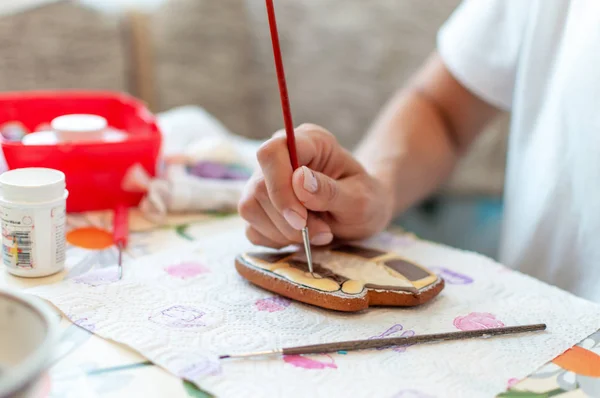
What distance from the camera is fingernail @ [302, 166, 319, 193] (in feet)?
2.12

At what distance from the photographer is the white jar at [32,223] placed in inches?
25.0

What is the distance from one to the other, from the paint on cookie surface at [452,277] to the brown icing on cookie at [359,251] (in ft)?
0.26

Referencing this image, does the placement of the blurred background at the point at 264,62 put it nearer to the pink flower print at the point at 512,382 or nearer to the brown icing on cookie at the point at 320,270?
the brown icing on cookie at the point at 320,270

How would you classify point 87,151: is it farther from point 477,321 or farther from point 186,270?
point 477,321

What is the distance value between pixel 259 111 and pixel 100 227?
1.01 m

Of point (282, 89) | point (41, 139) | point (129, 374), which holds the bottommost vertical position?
point (129, 374)

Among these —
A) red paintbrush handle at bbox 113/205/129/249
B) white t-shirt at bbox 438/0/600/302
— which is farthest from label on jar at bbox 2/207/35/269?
white t-shirt at bbox 438/0/600/302

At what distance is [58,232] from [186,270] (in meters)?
0.14

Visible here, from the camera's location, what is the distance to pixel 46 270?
2.16 ft

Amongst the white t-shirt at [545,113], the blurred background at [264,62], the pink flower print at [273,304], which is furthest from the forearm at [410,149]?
the blurred background at [264,62]

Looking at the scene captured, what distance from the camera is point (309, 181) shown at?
2.13ft

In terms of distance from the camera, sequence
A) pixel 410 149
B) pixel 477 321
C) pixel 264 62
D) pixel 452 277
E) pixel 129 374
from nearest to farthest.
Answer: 1. pixel 129 374
2. pixel 477 321
3. pixel 452 277
4. pixel 410 149
5. pixel 264 62

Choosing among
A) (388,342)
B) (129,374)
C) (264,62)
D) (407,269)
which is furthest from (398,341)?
(264,62)

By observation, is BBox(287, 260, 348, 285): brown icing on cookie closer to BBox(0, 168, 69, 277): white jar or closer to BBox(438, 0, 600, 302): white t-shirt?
BBox(0, 168, 69, 277): white jar
